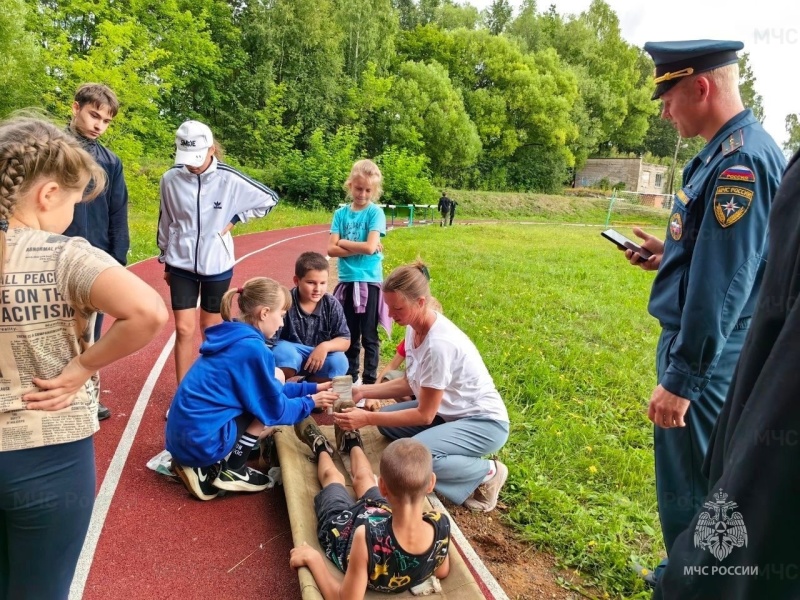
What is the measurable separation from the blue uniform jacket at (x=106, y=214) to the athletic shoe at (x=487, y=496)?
10.5 ft

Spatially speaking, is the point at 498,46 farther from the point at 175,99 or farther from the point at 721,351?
the point at 721,351

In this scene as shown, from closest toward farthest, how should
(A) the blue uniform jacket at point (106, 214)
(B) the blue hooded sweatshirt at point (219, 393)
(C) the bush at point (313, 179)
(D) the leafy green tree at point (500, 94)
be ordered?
(B) the blue hooded sweatshirt at point (219, 393)
(A) the blue uniform jacket at point (106, 214)
(C) the bush at point (313, 179)
(D) the leafy green tree at point (500, 94)

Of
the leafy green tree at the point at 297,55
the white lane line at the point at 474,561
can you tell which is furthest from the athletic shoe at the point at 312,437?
the leafy green tree at the point at 297,55

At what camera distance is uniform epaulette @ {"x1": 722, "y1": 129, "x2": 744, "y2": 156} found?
2.21 meters

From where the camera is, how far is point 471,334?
7.44 meters

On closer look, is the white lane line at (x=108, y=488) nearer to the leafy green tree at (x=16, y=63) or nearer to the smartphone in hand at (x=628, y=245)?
the smartphone in hand at (x=628, y=245)

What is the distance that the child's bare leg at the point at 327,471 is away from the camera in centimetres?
351

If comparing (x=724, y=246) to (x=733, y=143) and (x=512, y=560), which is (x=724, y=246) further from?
(x=512, y=560)

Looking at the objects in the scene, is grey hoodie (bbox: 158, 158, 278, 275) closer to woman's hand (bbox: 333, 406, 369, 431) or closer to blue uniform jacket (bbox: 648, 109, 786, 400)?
woman's hand (bbox: 333, 406, 369, 431)

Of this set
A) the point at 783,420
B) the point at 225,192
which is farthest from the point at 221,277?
the point at 783,420

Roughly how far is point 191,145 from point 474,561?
3413mm

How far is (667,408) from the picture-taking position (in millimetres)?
2305

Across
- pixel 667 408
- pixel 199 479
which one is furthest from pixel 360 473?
pixel 667 408

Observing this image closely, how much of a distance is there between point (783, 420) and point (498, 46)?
2083 inches
